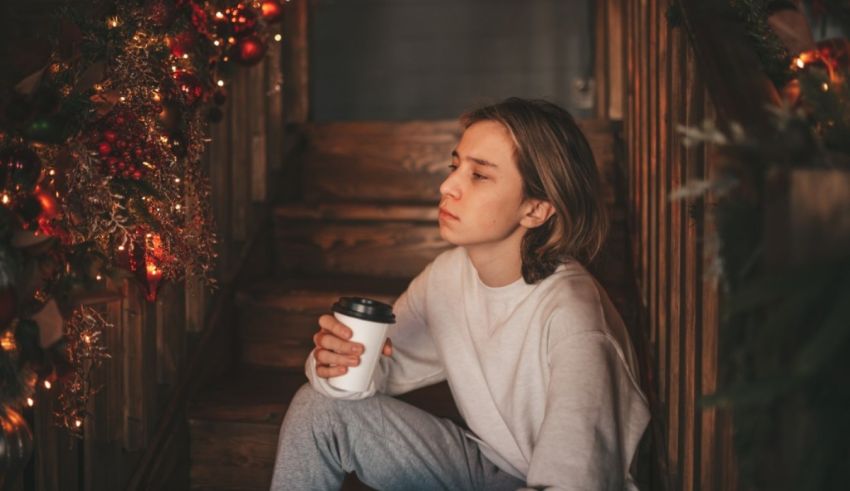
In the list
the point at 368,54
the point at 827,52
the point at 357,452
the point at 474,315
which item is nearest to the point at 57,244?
the point at 357,452

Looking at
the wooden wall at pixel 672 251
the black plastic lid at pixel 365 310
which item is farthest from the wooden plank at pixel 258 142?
the black plastic lid at pixel 365 310

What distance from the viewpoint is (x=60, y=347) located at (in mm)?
1422

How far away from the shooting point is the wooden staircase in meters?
2.26

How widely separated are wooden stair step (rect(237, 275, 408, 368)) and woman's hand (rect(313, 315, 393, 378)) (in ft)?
2.58

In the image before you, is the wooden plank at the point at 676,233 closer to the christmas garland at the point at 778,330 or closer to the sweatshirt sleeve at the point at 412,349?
the sweatshirt sleeve at the point at 412,349

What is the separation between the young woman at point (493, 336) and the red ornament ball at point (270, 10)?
0.57 meters

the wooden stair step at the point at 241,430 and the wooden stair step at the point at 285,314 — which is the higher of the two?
the wooden stair step at the point at 285,314

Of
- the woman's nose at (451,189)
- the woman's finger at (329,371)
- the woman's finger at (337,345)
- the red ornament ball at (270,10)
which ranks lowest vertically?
the woman's finger at (329,371)

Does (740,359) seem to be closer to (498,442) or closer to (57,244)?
(498,442)

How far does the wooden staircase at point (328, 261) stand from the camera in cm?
226

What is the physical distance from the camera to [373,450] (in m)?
1.75

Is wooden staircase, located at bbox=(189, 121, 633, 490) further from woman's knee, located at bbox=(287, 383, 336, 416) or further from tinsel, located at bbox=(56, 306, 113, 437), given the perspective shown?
tinsel, located at bbox=(56, 306, 113, 437)

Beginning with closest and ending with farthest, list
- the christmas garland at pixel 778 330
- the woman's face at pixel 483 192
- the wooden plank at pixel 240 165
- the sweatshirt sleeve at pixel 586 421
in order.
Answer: the christmas garland at pixel 778 330
the sweatshirt sleeve at pixel 586 421
the woman's face at pixel 483 192
the wooden plank at pixel 240 165

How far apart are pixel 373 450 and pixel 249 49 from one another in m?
0.95
